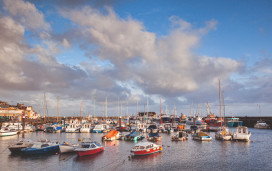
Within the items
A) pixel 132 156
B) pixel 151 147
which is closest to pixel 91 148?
pixel 132 156

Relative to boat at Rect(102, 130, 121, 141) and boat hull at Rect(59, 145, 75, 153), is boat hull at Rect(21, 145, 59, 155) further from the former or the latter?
boat at Rect(102, 130, 121, 141)

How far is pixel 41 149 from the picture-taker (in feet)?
144

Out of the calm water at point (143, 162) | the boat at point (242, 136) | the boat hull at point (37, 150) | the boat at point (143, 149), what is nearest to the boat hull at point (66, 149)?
the calm water at point (143, 162)

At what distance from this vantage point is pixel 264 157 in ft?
143

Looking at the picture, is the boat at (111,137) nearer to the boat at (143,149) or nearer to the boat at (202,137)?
the boat at (143,149)

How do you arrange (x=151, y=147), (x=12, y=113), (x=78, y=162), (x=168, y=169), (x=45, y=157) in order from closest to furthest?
1. (x=168, y=169)
2. (x=78, y=162)
3. (x=45, y=157)
4. (x=151, y=147)
5. (x=12, y=113)

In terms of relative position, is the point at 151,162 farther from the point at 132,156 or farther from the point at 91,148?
the point at 91,148

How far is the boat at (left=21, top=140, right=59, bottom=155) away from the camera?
43.3 m

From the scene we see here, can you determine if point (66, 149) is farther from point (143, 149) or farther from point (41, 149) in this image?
point (143, 149)

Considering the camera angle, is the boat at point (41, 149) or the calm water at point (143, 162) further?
the boat at point (41, 149)

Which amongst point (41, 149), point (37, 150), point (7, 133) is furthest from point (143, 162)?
point (7, 133)

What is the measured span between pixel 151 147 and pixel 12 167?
24.7 meters

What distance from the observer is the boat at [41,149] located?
43312 mm

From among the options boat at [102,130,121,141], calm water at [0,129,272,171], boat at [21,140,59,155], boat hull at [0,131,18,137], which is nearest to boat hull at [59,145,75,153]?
calm water at [0,129,272,171]
